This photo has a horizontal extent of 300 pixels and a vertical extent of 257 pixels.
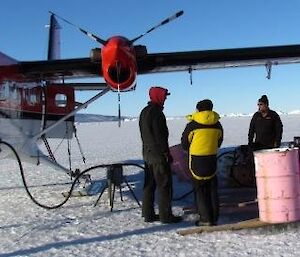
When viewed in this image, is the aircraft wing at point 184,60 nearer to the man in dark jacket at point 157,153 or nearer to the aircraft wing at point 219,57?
the aircraft wing at point 219,57

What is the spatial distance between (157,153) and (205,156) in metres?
0.76

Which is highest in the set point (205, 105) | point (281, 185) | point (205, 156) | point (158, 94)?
point (158, 94)

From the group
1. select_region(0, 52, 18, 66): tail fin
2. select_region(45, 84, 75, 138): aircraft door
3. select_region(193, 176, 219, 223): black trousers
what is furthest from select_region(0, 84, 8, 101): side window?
select_region(193, 176, 219, 223): black trousers

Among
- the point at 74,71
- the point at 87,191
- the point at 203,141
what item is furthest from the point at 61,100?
the point at 203,141

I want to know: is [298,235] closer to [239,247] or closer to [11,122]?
[239,247]

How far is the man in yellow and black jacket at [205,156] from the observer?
20.5 ft

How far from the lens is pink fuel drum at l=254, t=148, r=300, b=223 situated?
5816 millimetres

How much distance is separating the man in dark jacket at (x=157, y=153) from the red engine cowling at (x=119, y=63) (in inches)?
61.2

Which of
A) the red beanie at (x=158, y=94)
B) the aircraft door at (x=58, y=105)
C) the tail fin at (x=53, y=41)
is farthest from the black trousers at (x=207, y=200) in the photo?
the tail fin at (x=53, y=41)

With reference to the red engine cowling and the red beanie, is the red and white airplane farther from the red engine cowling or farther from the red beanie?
the red beanie

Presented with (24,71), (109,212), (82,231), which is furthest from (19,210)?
(24,71)

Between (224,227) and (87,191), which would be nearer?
(224,227)

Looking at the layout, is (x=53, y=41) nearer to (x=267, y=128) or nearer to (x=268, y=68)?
(x=268, y=68)

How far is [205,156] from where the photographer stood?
6.27 meters
